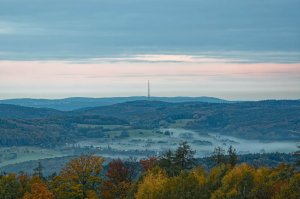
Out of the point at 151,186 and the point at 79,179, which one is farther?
the point at 79,179

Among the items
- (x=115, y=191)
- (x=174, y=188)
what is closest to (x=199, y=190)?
(x=174, y=188)

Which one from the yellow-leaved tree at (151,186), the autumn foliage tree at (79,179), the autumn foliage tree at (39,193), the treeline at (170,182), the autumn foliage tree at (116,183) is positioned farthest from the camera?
the autumn foliage tree at (116,183)

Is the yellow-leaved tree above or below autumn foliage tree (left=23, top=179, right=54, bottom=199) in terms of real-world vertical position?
above

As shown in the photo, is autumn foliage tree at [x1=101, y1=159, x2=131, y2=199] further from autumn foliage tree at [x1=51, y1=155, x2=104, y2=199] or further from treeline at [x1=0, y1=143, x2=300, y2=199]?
autumn foliage tree at [x1=51, y1=155, x2=104, y2=199]

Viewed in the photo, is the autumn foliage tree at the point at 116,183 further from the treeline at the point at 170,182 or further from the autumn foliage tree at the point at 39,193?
the autumn foliage tree at the point at 39,193

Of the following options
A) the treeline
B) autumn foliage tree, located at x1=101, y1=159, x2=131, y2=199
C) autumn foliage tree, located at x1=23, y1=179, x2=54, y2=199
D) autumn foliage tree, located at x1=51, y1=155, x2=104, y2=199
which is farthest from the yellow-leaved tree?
autumn foliage tree, located at x1=23, y1=179, x2=54, y2=199

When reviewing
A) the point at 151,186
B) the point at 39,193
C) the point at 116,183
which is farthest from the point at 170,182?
the point at 116,183


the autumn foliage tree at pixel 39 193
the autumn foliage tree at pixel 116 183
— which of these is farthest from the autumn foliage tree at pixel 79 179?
the autumn foliage tree at pixel 39 193

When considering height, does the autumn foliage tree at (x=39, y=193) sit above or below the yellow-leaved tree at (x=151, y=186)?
below

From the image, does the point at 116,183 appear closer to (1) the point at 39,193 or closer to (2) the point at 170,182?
(1) the point at 39,193
